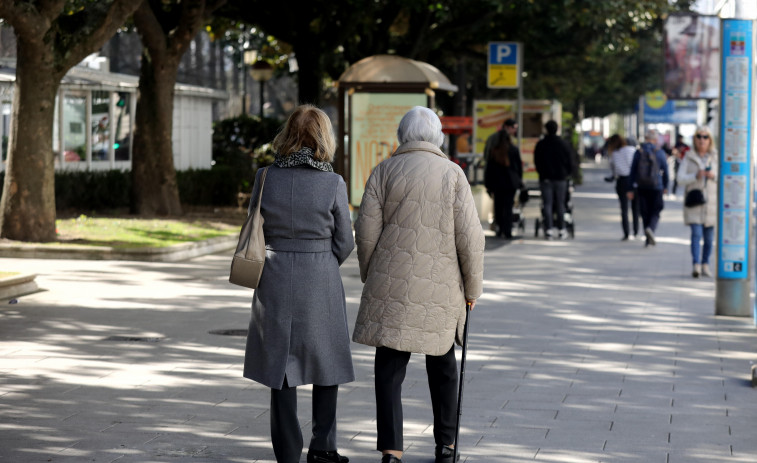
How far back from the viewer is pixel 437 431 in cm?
575

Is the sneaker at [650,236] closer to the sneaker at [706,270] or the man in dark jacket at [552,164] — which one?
the man in dark jacket at [552,164]

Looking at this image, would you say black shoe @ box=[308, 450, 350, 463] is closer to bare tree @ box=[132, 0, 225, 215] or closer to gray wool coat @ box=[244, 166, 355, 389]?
gray wool coat @ box=[244, 166, 355, 389]

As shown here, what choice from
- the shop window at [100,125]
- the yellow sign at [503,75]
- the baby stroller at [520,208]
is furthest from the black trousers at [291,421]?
the shop window at [100,125]

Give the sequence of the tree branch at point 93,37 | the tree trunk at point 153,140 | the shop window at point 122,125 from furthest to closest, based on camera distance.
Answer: the shop window at point 122,125, the tree trunk at point 153,140, the tree branch at point 93,37

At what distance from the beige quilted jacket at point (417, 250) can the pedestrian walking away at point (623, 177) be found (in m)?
13.3

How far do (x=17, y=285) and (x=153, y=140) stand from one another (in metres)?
8.34

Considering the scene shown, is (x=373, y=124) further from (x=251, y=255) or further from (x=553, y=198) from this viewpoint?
(x=251, y=255)

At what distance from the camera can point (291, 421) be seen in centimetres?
554

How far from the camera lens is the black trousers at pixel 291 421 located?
5.50 metres

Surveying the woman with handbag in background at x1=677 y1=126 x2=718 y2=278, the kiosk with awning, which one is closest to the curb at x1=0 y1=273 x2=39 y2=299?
the woman with handbag in background at x1=677 y1=126 x2=718 y2=278

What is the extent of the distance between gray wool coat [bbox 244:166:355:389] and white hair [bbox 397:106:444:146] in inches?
17.1

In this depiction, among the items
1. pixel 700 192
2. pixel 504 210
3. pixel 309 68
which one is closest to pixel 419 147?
pixel 700 192

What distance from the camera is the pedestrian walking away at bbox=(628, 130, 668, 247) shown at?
58.3 ft

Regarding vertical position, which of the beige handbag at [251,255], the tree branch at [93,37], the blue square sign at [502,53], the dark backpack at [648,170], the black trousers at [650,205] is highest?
the blue square sign at [502,53]
